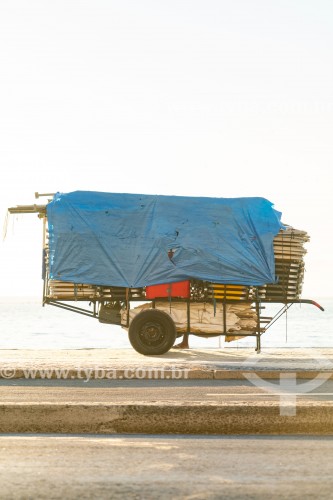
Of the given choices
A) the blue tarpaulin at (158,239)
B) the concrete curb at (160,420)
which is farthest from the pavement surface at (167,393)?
the blue tarpaulin at (158,239)

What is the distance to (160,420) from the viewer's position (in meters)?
7.85

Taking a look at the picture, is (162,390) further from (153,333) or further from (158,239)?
(158,239)

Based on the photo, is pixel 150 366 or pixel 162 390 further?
pixel 150 366

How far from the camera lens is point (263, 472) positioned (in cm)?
606

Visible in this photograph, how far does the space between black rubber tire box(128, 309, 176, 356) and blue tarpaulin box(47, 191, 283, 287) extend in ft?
2.63

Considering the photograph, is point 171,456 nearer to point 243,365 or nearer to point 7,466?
point 7,466

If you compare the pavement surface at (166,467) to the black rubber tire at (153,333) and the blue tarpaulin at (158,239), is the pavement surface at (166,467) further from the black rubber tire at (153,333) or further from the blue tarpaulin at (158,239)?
the blue tarpaulin at (158,239)

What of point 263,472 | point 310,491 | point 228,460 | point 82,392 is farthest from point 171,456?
point 82,392

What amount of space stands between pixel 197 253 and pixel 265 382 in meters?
6.71

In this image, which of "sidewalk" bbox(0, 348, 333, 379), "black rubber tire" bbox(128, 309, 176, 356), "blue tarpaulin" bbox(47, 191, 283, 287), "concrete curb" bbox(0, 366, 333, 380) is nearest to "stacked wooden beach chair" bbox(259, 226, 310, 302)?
"blue tarpaulin" bbox(47, 191, 283, 287)

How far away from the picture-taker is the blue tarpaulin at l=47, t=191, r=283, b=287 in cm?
1878

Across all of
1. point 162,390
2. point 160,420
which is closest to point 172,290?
point 162,390

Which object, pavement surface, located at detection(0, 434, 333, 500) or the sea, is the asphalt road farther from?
the sea

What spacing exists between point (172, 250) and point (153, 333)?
1.82 metres
